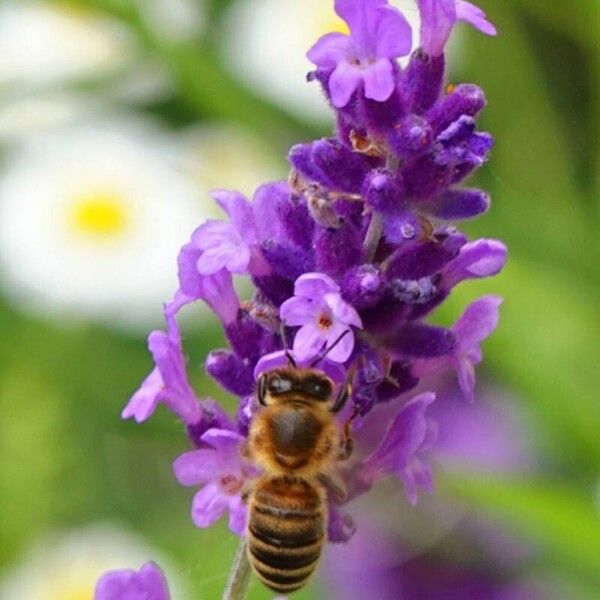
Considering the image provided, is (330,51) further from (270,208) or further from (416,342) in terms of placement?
(416,342)

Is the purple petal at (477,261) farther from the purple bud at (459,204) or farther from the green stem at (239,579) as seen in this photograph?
the green stem at (239,579)

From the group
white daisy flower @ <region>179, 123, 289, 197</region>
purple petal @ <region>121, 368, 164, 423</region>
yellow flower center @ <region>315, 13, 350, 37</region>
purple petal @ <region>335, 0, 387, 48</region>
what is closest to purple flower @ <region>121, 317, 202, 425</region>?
purple petal @ <region>121, 368, 164, 423</region>

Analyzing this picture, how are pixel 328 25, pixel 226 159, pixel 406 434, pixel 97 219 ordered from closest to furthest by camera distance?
pixel 406 434
pixel 97 219
pixel 226 159
pixel 328 25

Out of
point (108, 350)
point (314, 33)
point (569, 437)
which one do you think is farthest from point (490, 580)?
point (314, 33)

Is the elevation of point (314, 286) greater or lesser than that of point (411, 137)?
lesser

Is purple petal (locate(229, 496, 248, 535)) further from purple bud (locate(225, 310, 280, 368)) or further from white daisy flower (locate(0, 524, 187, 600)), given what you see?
white daisy flower (locate(0, 524, 187, 600))

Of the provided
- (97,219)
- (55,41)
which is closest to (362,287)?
(97,219)

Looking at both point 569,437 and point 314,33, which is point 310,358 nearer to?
point 569,437
